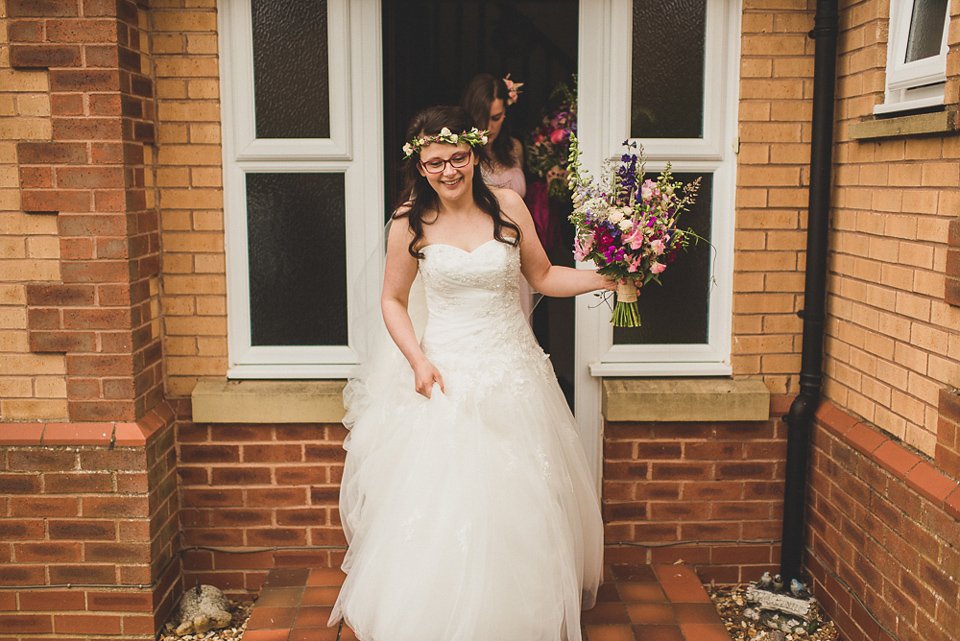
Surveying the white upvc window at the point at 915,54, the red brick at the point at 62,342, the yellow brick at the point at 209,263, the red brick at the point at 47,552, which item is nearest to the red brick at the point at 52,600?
the red brick at the point at 47,552

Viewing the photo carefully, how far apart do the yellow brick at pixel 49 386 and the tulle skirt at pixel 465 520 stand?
1413 millimetres

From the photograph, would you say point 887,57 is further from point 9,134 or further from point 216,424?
point 9,134

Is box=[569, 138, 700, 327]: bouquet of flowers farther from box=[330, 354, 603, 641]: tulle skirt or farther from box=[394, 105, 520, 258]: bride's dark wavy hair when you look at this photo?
box=[330, 354, 603, 641]: tulle skirt

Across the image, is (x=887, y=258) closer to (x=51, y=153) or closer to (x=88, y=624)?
(x=51, y=153)

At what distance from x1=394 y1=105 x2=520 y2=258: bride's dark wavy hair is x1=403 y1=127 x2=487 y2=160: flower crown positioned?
1.5 inches

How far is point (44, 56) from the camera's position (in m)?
3.56

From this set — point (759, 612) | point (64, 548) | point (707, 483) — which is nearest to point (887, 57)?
point (707, 483)

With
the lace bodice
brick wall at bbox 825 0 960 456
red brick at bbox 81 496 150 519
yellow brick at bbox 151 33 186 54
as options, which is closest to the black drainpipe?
brick wall at bbox 825 0 960 456

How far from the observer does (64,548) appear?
385 cm

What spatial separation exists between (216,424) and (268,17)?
2.04 meters

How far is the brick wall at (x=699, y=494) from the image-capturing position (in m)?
4.21

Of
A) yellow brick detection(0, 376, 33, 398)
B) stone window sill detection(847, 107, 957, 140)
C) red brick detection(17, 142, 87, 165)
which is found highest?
stone window sill detection(847, 107, 957, 140)

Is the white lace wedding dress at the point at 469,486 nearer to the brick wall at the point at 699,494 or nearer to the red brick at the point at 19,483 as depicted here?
the brick wall at the point at 699,494

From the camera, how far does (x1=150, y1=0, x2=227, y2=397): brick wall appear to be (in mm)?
3947
